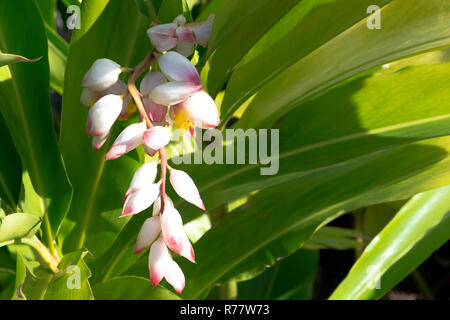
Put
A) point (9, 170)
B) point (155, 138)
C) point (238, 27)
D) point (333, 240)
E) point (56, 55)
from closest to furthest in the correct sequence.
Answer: point (155, 138) < point (238, 27) < point (9, 170) < point (56, 55) < point (333, 240)

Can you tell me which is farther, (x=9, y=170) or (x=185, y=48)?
(x=9, y=170)

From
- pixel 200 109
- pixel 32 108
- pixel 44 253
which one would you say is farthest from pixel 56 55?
pixel 200 109

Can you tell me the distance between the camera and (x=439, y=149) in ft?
2.13

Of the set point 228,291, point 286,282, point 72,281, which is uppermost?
point 72,281

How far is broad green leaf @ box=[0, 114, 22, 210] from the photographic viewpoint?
2.12 feet

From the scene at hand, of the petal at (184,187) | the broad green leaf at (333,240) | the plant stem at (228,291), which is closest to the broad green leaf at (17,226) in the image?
the petal at (184,187)

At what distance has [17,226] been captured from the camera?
1.69 feet

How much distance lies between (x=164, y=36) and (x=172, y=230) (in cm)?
18

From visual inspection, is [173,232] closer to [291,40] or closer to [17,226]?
[17,226]

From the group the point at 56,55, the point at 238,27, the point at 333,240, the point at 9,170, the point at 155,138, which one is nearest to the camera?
the point at 155,138

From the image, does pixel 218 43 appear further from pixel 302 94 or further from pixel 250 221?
pixel 250 221

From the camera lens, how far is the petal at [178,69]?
45 cm

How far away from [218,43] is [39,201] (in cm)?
31
